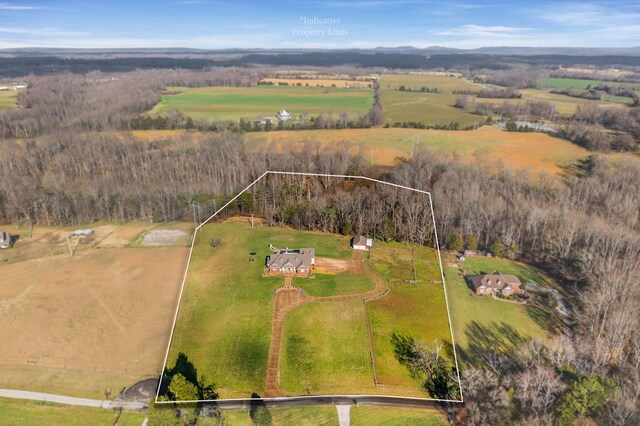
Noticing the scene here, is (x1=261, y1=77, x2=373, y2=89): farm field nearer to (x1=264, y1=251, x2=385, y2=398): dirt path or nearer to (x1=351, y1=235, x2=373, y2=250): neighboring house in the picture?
(x1=351, y1=235, x2=373, y2=250): neighboring house

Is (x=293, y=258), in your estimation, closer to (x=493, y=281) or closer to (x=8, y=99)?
(x=493, y=281)

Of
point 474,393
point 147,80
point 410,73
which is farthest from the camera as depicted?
point 410,73

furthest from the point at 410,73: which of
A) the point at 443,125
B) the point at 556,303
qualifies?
the point at 556,303

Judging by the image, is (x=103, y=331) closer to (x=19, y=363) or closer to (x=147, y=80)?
(x=19, y=363)

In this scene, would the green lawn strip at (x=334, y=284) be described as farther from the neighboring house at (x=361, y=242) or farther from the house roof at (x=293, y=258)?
the neighboring house at (x=361, y=242)

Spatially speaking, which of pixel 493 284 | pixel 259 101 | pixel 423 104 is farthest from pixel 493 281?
pixel 259 101

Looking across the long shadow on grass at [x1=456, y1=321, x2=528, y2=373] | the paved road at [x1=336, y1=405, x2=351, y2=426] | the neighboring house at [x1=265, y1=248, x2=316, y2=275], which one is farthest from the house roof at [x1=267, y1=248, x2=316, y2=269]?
the long shadow on grass at [x1=456, y1=321, x2=528, y2=373]
